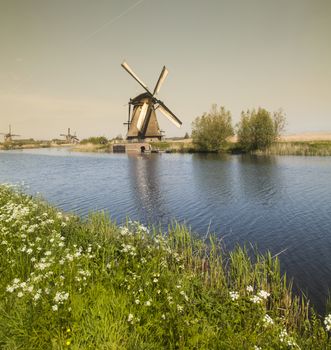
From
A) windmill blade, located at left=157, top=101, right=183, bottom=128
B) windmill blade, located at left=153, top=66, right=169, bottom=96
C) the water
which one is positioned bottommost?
the water

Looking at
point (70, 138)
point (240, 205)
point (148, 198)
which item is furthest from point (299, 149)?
point (70, 138)

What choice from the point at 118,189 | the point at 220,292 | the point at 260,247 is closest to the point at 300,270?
the point at 260,247

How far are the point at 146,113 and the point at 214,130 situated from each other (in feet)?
54.6

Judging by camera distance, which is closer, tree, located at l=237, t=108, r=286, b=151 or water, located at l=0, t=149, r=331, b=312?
water, located at l=0, t=149, r=331, b=312

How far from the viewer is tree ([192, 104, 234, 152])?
5847 cm

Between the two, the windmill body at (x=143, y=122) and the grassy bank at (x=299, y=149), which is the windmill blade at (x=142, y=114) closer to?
the windmill body at (x=143, y=122)

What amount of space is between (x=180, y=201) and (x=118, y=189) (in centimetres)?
714

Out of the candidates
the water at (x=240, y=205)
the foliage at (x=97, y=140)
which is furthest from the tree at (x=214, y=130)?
the foliage at (x=97, y=140)

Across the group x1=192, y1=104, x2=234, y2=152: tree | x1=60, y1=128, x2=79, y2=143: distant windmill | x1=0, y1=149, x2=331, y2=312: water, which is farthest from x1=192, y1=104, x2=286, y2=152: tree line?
x1=60, y1=128, x2=79, y2=143: distant windmill

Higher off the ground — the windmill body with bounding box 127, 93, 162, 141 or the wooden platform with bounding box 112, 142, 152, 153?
the windmill body with bounding box 127, 93, 162, 141

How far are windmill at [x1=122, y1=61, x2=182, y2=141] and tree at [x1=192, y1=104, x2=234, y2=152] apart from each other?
19.1 ft

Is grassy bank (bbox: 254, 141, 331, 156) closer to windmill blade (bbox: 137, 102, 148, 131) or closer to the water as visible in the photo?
the water

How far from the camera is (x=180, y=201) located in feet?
60.6

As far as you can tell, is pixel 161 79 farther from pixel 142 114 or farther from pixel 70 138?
pixel 70 138
